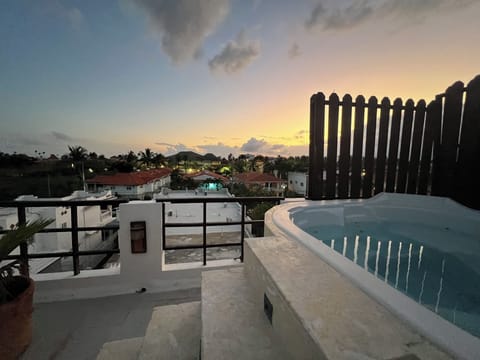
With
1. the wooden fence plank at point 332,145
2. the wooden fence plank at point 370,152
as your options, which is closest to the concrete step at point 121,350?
the wooden fence plank at point 332,145

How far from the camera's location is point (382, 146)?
3.17m

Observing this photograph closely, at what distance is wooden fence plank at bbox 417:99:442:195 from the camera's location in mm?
3051

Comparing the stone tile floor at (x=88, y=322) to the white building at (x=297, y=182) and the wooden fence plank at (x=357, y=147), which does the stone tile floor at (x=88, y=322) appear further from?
the white building at (x=297, y=182)

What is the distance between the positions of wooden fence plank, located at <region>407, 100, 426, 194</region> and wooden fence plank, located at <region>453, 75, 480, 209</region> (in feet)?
1.47

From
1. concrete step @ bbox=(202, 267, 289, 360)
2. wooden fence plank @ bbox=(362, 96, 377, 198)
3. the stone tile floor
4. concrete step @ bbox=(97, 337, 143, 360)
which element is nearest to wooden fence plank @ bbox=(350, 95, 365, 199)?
wooden fence plank @ bbox=(362, 96, 377, 198)

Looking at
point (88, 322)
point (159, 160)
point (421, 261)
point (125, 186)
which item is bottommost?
point (125, 186)

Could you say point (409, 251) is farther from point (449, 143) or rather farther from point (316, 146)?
point (449, 143)

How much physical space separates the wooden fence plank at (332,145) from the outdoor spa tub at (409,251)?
1.10ft

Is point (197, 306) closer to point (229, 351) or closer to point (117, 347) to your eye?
point (117, 347)

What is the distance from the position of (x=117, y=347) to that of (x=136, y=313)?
1.62 feet

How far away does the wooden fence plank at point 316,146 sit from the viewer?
115 inches

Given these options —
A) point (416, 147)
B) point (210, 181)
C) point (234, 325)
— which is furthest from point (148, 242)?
point (210, 181)

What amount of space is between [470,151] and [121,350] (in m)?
4.60

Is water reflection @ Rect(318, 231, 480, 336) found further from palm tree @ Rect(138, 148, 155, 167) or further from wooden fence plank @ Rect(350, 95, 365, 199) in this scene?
palm tree @ Rect(138, 148, 155, 167)
